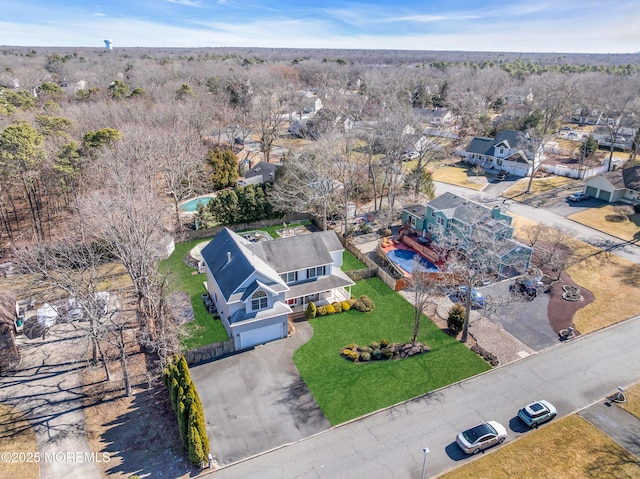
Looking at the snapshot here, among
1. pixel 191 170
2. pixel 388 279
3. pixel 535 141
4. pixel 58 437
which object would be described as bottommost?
pixel 58 437

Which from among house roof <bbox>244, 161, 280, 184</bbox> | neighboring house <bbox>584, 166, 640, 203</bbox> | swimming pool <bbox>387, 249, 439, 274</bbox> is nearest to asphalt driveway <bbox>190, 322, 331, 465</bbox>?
swimming pool <bbox>387, 249, 439, 274</bbox>

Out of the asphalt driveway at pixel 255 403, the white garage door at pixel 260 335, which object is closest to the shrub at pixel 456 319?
the asphalt driveway at pixel 255 403

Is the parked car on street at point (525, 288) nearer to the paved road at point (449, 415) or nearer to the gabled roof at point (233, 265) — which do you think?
the paved road at point (449, 415)

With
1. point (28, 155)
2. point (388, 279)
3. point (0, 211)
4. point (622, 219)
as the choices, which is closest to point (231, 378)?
point (388, 279)

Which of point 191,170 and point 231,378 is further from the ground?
point 191,170

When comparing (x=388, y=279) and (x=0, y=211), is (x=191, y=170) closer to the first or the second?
(x=0, y=211)

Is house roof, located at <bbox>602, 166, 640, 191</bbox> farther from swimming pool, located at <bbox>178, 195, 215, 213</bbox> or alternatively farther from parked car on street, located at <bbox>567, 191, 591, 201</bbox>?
swimming pool, located at <bbox>178, 195, 215, 213</bbox>
